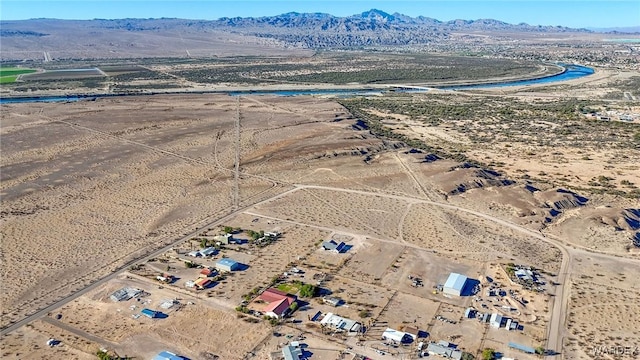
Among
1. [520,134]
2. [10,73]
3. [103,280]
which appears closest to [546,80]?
[520,134]

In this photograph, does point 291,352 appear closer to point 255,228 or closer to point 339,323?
point 339,323

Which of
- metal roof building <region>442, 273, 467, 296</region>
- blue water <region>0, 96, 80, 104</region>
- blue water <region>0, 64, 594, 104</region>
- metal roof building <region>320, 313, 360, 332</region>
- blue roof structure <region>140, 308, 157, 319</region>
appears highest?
blue water <region>0, 64, 594, 104</region>

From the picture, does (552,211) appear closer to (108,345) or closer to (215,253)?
(215,253)

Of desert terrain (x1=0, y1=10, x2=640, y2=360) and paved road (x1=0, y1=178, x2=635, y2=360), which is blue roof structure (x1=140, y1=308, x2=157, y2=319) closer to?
desert terrain (x1=0, y1=10, x2=640, y2=360)

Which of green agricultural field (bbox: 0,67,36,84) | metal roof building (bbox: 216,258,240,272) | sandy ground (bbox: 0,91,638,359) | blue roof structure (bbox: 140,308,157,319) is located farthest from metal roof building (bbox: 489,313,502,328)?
green agricultural field (bbox: 0,67,36,84)

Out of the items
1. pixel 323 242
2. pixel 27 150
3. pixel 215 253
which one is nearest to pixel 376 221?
pixel 323 242

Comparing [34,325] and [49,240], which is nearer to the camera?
[34,325]

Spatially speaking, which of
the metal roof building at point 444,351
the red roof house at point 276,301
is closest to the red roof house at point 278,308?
the red roof house at point 276,301
